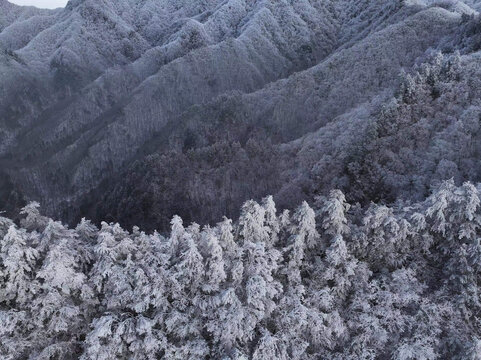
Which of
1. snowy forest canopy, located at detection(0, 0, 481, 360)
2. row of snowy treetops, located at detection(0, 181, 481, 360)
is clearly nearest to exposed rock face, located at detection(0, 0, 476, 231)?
snowy forest canopy, located at detection(0, 0, 481, 360)

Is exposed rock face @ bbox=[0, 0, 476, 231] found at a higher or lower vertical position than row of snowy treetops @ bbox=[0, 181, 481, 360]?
lower

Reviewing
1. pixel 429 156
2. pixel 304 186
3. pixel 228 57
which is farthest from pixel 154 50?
pixel 429 156

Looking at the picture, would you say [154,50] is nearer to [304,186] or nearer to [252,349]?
[304,186]

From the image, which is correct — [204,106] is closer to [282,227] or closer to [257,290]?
[282,227]

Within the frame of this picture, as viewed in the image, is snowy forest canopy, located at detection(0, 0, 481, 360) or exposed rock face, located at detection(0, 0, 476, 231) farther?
exposed rock face, located at detection(0, 0, 476, 231)

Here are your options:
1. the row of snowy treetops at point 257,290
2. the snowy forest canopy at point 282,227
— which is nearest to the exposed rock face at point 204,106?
the snowy forest canopy at point 282,227

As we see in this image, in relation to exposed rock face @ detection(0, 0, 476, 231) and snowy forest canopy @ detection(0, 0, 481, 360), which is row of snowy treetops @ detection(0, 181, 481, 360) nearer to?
snowy forest canopy @ detection(0, 0, 481, 360)
